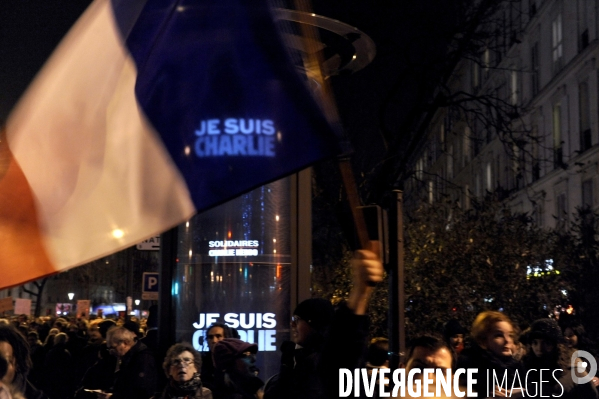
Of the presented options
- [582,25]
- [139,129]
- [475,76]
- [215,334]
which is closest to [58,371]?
[215,334]

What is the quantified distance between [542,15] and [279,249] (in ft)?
101

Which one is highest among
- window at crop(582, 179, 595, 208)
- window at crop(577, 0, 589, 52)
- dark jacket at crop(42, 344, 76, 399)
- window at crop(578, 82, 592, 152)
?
window at crop(577, 0, 589, 52)

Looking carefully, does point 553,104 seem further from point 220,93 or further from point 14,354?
point 220,93

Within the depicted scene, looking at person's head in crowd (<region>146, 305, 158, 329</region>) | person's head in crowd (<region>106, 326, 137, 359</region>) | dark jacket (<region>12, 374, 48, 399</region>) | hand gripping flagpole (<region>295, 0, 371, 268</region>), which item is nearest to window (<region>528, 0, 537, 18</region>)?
person's head in crowd (<region>146, 305, 158, 329</region>)

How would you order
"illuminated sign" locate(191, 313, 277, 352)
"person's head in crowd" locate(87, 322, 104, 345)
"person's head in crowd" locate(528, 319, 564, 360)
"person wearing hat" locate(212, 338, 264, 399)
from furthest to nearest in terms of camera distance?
"person's head in crowd" locate(87, 322, 104, 345)
"illuminated sign" locate(191, 313, 277, 352)
"person's head in crowd" locate(528, 319, 564, 360)
"person wearing hat" locate(212, 338, 264, 399)

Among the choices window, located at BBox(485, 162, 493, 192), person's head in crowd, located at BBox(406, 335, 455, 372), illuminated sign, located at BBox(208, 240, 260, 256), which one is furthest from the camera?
window, located at BBox(485, 162, 493, 192)

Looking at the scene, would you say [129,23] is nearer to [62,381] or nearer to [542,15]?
[62,381]

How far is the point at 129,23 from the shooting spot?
12.3 feet

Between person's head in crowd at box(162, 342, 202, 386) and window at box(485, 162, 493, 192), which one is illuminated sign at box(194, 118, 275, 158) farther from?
window at box(485, 162, 493, 192)

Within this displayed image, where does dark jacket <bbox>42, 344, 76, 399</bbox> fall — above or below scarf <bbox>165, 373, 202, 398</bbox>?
below

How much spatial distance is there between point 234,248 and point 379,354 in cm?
242

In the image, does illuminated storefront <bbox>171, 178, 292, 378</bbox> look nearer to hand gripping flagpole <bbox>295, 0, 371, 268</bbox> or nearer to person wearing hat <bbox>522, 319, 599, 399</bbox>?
person wearing hat <bbox>522, 319, 599, 399</bbox>

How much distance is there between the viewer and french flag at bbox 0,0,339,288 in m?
3.61

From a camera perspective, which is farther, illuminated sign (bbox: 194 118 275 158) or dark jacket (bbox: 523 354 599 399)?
dark jacket (bbox: 523 354 599 399)
